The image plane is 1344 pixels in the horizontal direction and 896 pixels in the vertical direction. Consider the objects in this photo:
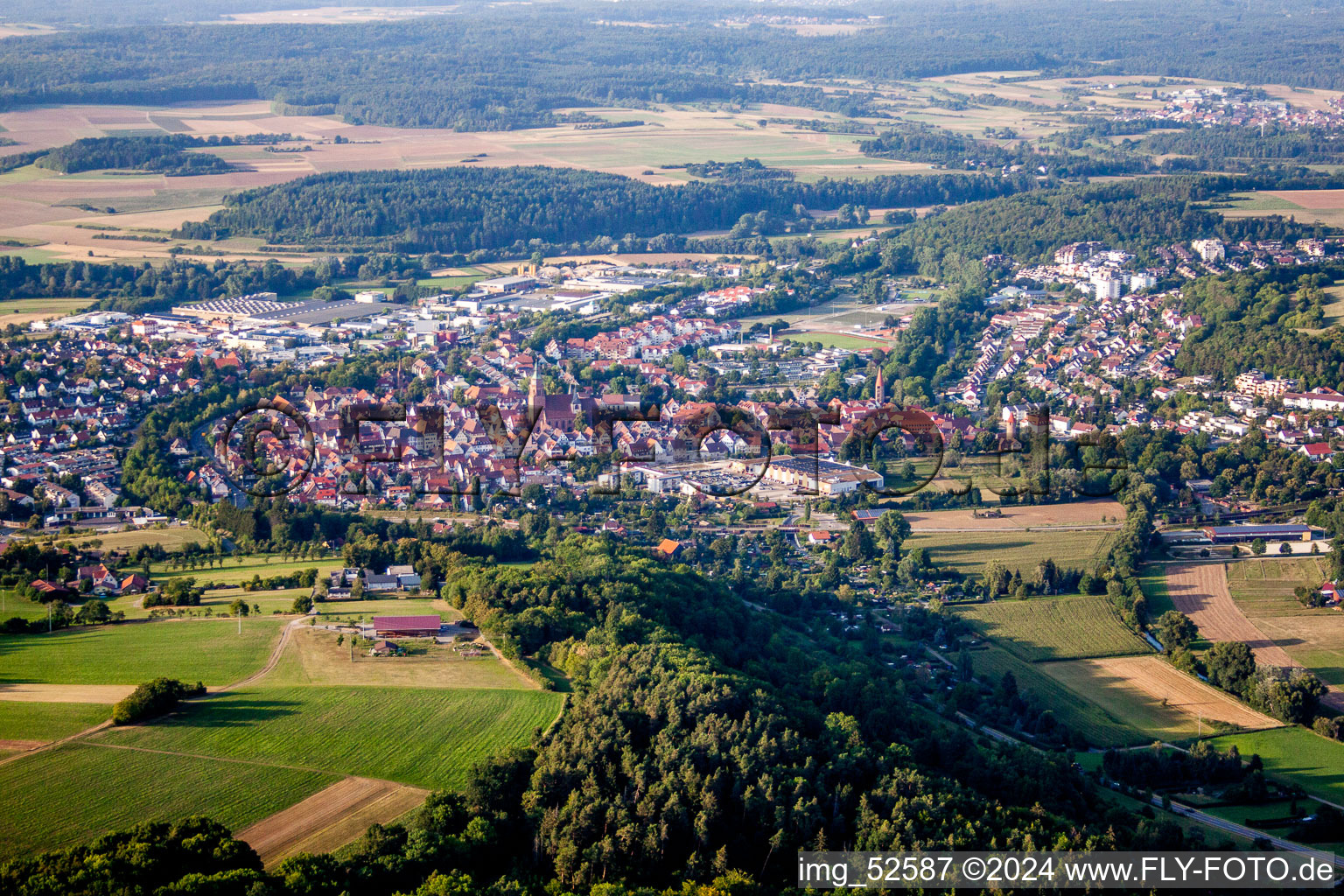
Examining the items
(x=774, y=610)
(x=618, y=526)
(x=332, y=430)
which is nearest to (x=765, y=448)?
(x=618, y=526)

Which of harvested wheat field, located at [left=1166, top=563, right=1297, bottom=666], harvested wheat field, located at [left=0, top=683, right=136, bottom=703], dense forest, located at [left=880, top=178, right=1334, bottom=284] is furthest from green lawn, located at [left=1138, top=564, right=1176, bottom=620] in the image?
dense forest, located at [left=880, top=178, right=1334, bottom=284]

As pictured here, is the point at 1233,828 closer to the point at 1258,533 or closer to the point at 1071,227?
the point at 1258,533

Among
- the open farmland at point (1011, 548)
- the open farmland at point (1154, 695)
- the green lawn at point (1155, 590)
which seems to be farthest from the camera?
the open farmland at point (1011, 548)

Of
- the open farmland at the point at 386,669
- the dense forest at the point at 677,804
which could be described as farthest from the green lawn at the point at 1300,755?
the open farmland at the point at 386,669

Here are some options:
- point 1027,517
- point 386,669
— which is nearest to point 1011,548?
point 1027,517

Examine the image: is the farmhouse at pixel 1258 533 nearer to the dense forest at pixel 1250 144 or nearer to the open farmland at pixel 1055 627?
the open farmland at pixel 1055 627

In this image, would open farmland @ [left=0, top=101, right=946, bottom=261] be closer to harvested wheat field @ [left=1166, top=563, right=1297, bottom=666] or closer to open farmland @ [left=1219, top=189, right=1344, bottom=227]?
open farmland @ [left=1219, top=189, right=1344, bottom=227]
